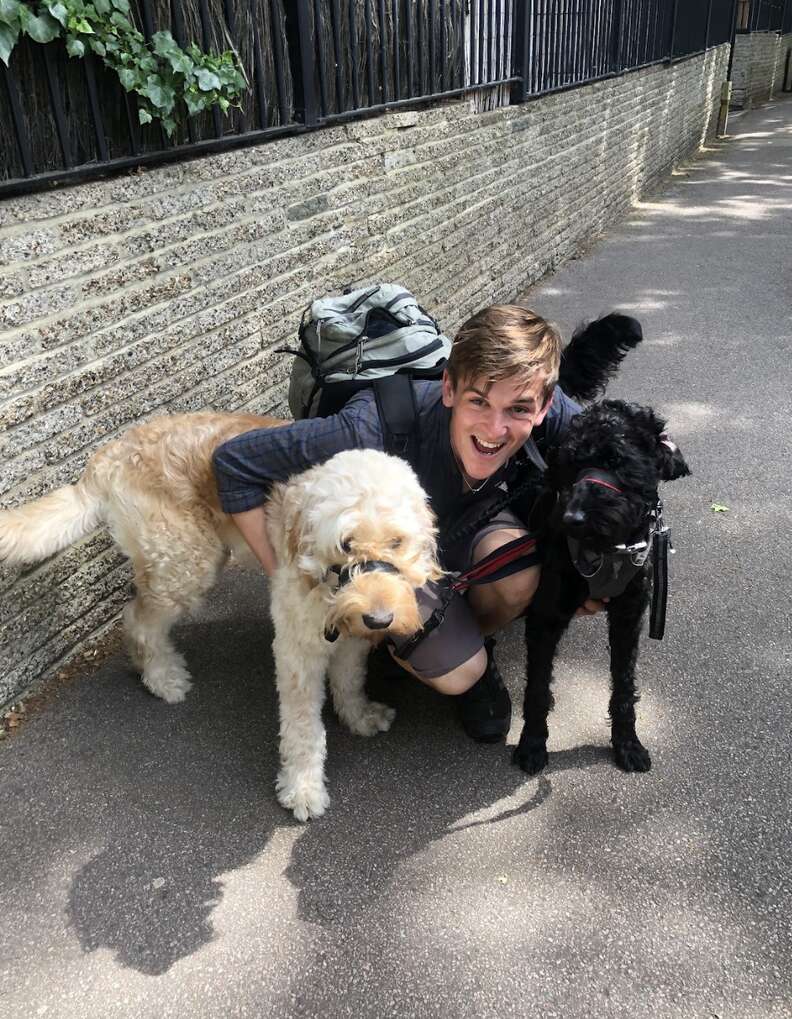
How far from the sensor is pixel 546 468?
273 centimetres

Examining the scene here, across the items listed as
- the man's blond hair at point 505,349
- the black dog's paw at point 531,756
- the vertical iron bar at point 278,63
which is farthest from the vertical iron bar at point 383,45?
the black dog's paw at point 531,756

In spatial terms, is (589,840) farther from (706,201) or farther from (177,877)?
(706,201)

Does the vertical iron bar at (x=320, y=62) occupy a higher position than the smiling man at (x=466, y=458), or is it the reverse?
the vertical iron bar at (x=320, y=62)

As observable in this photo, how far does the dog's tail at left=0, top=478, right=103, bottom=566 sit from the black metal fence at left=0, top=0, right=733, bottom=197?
1.08 metres

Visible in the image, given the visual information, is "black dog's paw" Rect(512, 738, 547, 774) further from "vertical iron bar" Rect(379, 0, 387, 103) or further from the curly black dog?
"vertical iron bar" Rect(379, 0, 387, 103)

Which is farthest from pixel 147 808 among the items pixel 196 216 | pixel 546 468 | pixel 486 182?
pixel 486 182

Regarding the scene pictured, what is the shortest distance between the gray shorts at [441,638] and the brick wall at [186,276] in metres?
1.48

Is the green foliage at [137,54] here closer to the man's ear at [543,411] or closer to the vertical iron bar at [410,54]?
the man's ear at [543,411]

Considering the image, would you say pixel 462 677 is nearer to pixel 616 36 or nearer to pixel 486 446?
pixel 486 446

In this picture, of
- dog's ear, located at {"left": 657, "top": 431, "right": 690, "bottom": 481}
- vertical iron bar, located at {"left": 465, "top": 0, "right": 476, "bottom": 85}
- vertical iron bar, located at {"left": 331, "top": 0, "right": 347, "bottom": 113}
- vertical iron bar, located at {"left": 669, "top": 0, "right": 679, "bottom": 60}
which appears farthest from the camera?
vertical iron bar, located at {"left": 669, "top": 0, "right": 679, "bottom": 60}

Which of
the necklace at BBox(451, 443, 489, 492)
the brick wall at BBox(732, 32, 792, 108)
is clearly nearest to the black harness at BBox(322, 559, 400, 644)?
the necklace at BBox(451, 443, 489, 492)

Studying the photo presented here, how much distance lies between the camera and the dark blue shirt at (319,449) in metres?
2.62

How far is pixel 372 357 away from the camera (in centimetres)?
294

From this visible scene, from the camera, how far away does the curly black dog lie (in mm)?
2307
